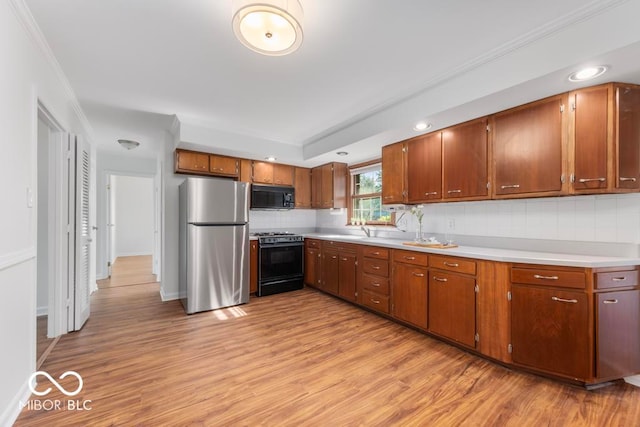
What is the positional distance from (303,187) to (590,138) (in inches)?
151

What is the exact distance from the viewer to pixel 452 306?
247 cm

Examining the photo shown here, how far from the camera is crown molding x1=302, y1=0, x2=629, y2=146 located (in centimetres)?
162

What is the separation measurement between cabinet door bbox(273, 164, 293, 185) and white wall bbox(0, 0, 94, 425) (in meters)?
2.98

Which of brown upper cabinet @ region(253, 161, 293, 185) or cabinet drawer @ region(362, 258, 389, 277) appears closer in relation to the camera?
cabinet drawer @ region(362, 258, 389, 277)

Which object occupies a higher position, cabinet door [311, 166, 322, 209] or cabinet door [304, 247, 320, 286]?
cabinet door [311, 166, 322, 209]

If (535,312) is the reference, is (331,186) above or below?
above

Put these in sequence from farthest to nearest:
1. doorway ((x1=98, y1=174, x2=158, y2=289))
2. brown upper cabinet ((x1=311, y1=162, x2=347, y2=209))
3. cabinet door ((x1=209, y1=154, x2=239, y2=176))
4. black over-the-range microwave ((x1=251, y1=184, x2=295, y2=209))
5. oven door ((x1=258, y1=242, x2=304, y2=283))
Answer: doorway ((x1=98, y1=174, x2=158, y2=289)) < brown upper cabinet ((x1=311, y1=162, x2=347, y2=209)) < black over-the-range microwave ((x1=251, y1=184, x2=295, y2=209)) < oven door ((x1=258, y1=242, x2=304, y2=283)) < cabinet door ((x1=209, y1=154, x2=239, y2=176))

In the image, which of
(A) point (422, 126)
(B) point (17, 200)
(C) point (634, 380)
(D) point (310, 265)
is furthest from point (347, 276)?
(B) point (17, 200)

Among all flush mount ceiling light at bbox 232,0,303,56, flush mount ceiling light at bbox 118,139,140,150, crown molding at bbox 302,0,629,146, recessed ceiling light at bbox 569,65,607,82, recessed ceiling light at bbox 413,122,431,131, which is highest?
crown molding at bbox 302,0,629,146

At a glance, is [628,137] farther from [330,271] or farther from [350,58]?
[330,271]

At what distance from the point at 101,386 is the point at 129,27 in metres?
2.55

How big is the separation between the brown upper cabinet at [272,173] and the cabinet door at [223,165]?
34 centimetres

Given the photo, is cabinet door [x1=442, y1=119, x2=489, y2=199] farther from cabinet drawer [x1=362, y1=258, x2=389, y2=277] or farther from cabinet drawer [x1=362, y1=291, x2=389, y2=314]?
cabinet drawer [x1=362, y1=291, x2=389, y2=314]

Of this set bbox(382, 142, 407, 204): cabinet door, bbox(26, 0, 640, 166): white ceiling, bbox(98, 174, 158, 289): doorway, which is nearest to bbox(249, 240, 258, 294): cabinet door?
bbox(26, 0, 640, 166): white ceiling
